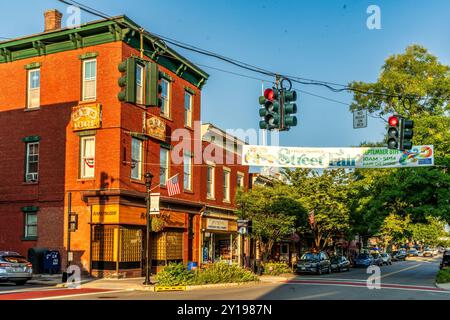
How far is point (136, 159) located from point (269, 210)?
11432 millimetres

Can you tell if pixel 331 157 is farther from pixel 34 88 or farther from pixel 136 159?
pixel 34 88

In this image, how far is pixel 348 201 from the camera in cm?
4419

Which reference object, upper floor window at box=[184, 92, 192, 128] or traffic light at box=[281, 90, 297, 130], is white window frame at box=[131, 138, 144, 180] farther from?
traffic light at box=[281, 90, 297, 130]

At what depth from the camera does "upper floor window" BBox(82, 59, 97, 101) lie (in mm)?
29000

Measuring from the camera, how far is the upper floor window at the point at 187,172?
3444 cm

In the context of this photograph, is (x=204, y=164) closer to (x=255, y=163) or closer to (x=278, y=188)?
(x=278, y=188)

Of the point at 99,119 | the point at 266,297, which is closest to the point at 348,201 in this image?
the point at 99,119

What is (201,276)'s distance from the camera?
80.1 feet

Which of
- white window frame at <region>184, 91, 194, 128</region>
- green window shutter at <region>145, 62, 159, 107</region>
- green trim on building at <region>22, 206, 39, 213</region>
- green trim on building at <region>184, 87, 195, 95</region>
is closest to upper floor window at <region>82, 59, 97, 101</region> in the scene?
green trim on building at <region>22, 206, 39, 213</region>

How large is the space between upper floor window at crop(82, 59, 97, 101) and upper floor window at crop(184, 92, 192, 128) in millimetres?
7313

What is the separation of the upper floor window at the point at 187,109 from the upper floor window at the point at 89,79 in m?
7.31

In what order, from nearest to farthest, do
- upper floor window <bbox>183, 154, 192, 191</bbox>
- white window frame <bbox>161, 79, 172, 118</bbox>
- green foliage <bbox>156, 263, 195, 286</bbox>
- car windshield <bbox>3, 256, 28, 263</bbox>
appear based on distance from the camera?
green foliage <bbox>156, 263, 195, 286</bbox> < car windshield <bbox>3, 256, 28, 263</bbox> < white window frame <bbox>161, 79, 172, 118</bbox> < upper floor window <bbox>183, 154, 192, 191</bbox>

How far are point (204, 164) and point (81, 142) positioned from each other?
1004 centimetres

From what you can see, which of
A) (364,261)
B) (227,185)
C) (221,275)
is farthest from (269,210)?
(364,261)
